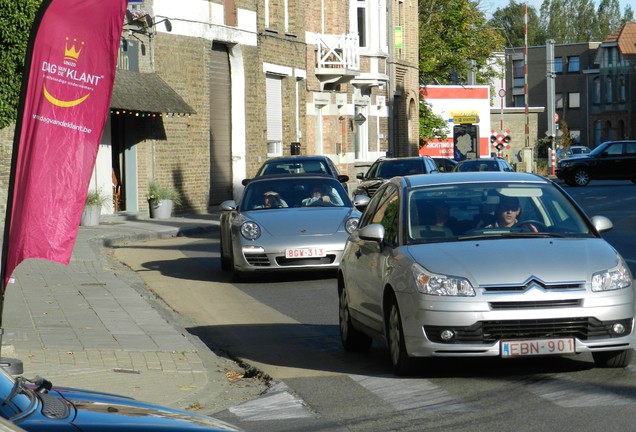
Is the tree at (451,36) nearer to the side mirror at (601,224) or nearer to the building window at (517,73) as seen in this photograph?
the building window at (517,73)

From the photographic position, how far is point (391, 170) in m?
34.3

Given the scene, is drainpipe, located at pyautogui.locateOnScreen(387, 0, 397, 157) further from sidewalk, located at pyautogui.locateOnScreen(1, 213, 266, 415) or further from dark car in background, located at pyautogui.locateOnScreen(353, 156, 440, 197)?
sidewalk, located at pyautogui.locateOnScreen(1, 213, 266, 415)

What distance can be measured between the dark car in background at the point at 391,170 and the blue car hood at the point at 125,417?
2837 cm

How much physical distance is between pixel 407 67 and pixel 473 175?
49243mm

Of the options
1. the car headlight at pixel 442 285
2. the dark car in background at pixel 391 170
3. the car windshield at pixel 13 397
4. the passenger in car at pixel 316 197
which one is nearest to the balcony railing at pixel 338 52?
the dark car in background at pixel 391 170

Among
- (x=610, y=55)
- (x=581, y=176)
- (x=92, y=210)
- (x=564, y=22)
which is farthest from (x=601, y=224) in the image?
(x=564, y=22)

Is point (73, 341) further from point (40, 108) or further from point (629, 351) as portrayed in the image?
point (629, 351)

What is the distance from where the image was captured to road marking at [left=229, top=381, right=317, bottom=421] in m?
8.35

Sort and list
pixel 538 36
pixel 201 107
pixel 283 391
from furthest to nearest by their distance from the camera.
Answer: pixel 538 36
pixel 201 107
pixel 283 391

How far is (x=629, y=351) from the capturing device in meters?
9.47

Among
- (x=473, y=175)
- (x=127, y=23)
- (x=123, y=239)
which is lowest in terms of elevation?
(x=123, y=239)

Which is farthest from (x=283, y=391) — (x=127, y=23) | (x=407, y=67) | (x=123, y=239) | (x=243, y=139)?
(x=407, y=67)

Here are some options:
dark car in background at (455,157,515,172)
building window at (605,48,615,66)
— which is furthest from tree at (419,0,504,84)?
building window at (605,48,615,66)

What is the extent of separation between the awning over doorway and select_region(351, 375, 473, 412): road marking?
21423 millimetres
